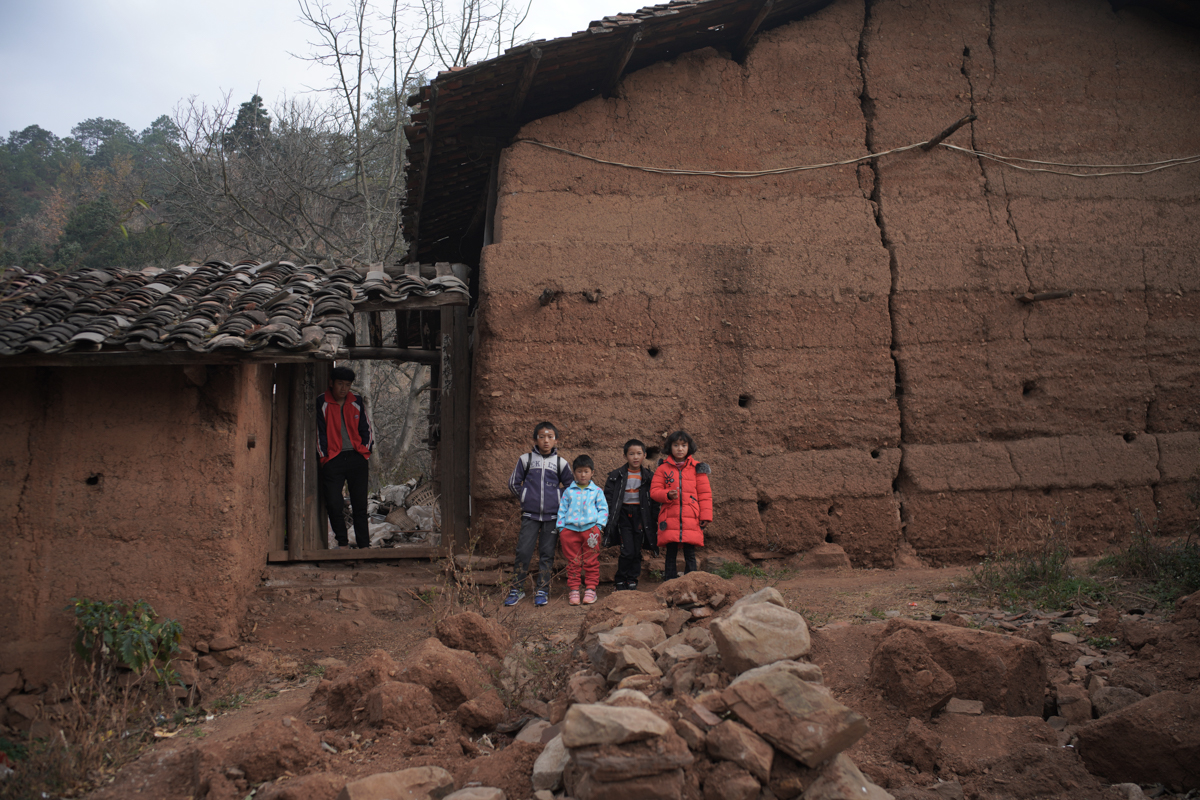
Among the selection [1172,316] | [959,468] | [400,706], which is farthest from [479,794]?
[1172,316]

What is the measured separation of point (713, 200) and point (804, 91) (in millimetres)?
1299

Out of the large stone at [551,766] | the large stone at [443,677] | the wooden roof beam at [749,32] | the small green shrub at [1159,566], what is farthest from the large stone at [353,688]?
the wooden roof beam at [749,32]

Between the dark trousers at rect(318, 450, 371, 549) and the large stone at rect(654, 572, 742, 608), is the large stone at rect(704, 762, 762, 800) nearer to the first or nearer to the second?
the large stone at rect(654, 572, 742, 608)

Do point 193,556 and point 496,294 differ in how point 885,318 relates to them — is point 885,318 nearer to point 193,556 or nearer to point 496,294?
point 496,294

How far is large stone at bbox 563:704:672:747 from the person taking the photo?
2.69m

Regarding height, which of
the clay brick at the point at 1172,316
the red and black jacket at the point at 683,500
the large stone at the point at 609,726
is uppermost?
the clay brick at the point at 1172,316

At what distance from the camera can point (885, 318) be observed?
6.36m

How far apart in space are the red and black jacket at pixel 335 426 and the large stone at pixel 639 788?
197 inches

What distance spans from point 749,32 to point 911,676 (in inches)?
207

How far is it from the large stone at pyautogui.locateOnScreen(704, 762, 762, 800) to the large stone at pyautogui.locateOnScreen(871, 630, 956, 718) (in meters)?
1.02

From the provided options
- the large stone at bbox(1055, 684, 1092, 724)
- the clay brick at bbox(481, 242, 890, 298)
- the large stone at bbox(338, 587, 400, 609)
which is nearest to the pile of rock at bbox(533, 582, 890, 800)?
the large stone at bbox(1055, 684, 1092, 724)

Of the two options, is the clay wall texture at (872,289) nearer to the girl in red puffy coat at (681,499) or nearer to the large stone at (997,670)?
the girl in red puffy coat at (681,499)

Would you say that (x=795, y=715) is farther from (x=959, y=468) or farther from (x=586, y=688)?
(x=959, y=468)

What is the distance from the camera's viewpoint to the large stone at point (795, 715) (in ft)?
9.11
